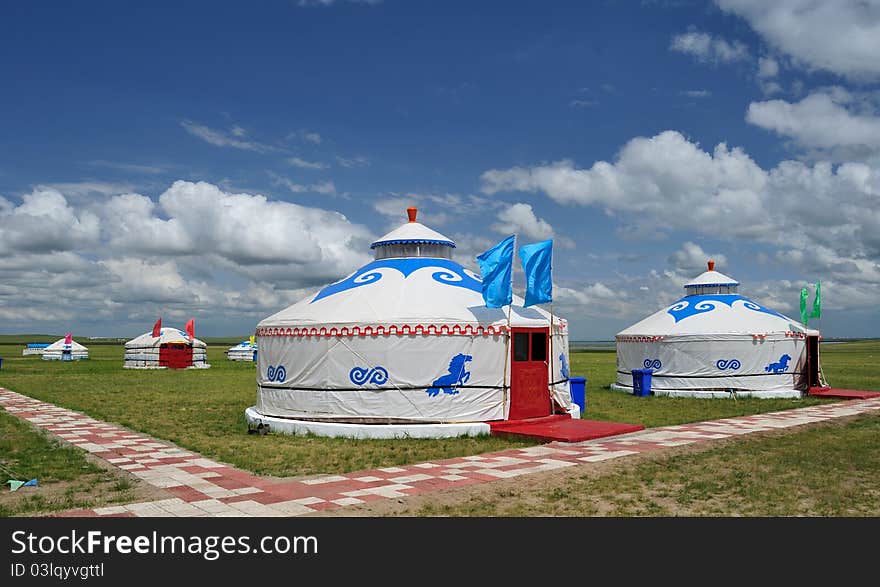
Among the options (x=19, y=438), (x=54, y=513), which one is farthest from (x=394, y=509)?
(x=19, y=438)

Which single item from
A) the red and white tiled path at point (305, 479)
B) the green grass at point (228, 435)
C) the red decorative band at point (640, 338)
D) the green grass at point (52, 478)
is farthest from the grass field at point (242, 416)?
the red decorative band at point (640, 338)

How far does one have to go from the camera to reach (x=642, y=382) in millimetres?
17781

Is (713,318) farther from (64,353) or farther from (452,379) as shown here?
(64,353)

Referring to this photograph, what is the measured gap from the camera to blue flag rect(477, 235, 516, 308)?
1056 cm

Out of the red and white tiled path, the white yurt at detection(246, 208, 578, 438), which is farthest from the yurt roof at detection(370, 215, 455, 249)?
the red and white tiled path

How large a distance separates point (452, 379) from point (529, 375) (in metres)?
1.48

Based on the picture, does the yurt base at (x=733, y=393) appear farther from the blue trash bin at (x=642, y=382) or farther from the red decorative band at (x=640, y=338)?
the red decorative band at (x=640, y=338)

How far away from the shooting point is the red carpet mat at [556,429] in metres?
9.69

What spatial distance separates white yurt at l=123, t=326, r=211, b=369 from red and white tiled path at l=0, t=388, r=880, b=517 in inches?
950

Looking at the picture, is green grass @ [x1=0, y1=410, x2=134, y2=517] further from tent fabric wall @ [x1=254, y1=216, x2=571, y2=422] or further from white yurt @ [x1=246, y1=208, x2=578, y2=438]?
tent fabric wall @ [x1=254, y1=216, x2=571, y2=422]

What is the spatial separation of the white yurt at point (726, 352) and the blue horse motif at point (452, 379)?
9.38 meters

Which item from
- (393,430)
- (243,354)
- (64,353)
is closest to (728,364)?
(393,430)

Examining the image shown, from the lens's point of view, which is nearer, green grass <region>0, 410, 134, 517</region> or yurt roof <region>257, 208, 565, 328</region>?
green grass <region>0, 410, 134, 517</region>

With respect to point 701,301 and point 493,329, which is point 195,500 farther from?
point 701,301
